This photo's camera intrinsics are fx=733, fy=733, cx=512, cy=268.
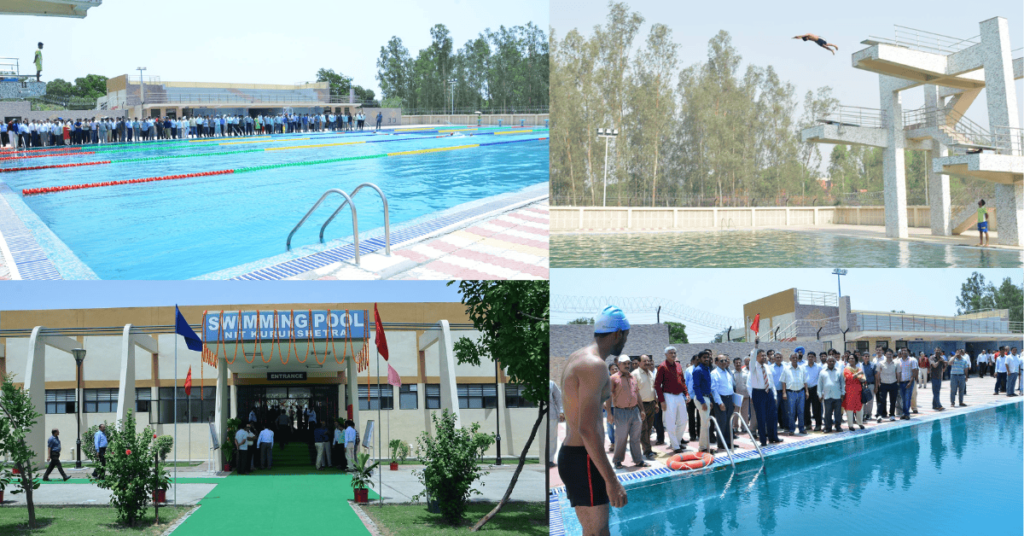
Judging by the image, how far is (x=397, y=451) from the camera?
7.49m

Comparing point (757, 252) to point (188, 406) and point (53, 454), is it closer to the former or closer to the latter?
point (188, 406)

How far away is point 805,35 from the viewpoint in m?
21.5

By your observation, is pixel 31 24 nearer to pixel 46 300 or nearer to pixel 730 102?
pixel 46 300

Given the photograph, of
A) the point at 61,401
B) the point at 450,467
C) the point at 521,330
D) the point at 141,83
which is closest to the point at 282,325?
the point at 61,401

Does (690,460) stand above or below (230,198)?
below

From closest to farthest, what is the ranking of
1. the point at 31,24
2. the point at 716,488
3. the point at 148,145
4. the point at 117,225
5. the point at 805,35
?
the point at 716,488 < the point at 117,225 < the point at 31,24 < the point at 148,145 < the point at 805,35

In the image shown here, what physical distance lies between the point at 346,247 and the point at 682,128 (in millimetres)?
30964

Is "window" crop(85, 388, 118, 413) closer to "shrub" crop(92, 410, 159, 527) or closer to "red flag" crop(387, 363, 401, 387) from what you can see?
"shrub" crop(92, 410, 159, 527)

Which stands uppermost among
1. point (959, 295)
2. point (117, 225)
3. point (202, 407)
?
point (117, 225)

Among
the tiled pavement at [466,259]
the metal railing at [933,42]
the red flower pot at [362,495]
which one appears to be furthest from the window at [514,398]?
the metal railing at [933,42]

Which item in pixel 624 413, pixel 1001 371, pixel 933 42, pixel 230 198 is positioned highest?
pixel 933 42

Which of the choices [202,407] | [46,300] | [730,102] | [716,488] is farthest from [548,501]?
[730,102]

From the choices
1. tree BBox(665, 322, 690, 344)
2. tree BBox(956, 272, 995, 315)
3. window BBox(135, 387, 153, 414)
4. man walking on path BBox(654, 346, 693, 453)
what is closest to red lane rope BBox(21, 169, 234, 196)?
window BBox(135, 387, 153, 414)

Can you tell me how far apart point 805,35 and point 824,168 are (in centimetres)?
1690
